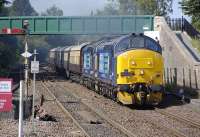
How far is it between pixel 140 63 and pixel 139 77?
0.61 m

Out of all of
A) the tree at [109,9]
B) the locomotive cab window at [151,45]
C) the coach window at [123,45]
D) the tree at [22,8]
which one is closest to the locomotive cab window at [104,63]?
the coach window at [123,45]

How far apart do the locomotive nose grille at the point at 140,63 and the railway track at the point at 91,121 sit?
102 inches

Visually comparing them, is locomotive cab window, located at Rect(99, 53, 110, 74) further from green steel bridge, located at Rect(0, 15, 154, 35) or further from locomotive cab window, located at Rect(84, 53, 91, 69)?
green steel bridge, located at Rect(0, 15, 154, 35)

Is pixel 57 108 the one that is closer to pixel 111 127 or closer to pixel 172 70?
pixel 111 127

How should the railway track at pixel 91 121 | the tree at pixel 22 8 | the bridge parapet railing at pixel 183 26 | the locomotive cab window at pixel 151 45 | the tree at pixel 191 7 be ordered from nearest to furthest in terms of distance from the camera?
the railway track at pixel 91 121 < the locomotive cab window at pixel 151 45 < the tree at pixel 191 7 < the bridge parapet railing at pixel 183 26 < the tree at pixel 22 8

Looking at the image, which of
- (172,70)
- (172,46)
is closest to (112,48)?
(172,70)

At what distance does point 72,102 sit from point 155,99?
506 centimetres

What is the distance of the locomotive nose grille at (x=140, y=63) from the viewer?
971 inches

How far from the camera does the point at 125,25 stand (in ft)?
177

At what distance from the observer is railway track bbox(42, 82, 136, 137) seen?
16719mm

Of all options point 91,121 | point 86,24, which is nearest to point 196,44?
point 86,24

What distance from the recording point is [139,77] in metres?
24.7

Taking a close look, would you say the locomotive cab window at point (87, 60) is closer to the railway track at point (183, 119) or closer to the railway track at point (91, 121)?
the railway track at point (91, 121)

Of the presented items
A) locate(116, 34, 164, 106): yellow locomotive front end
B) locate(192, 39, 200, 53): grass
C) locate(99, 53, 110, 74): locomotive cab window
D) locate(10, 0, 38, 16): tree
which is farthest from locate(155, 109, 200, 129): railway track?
locate(10, 0, 38, 16): tree
